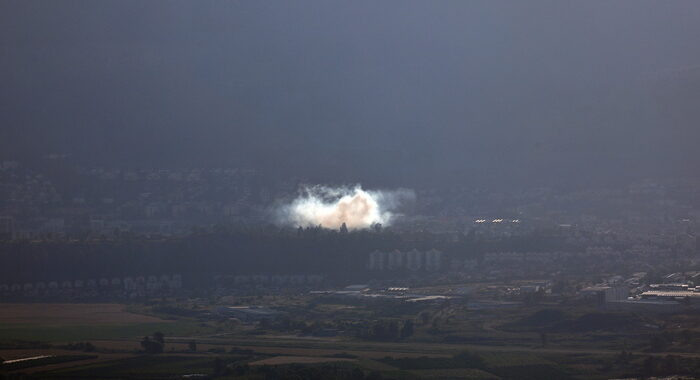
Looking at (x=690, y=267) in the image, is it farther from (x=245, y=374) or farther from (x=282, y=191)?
(x=282, y=191)

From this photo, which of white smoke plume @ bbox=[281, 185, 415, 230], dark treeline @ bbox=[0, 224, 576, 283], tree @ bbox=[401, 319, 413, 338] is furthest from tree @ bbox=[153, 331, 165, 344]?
white smoke plume @ bbox=[281, 185, 415, 230]

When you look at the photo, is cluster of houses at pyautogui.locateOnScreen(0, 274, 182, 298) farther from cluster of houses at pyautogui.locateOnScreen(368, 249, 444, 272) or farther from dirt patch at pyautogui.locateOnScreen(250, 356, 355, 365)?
dirt patch at pyautogui.locateOnScreen(250, 356, 355, 365)

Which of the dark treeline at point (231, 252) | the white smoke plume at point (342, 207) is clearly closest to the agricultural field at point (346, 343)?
the dark treeline at point (231, 252)

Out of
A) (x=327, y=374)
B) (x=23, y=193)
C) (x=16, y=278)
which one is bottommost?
(x=327, y=374)

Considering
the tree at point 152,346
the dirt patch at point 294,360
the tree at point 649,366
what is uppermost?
the tree at point 152,346

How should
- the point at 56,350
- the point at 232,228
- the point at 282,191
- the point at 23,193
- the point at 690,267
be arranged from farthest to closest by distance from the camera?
the point at 282,191
the point at 23,193
the point at 232,228
the point at 690,267
the point at 56,350

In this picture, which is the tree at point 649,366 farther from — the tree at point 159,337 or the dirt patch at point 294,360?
the tree at point 159,337

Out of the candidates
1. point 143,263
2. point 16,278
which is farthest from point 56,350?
point 143,263

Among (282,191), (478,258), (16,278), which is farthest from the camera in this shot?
(282,191)
